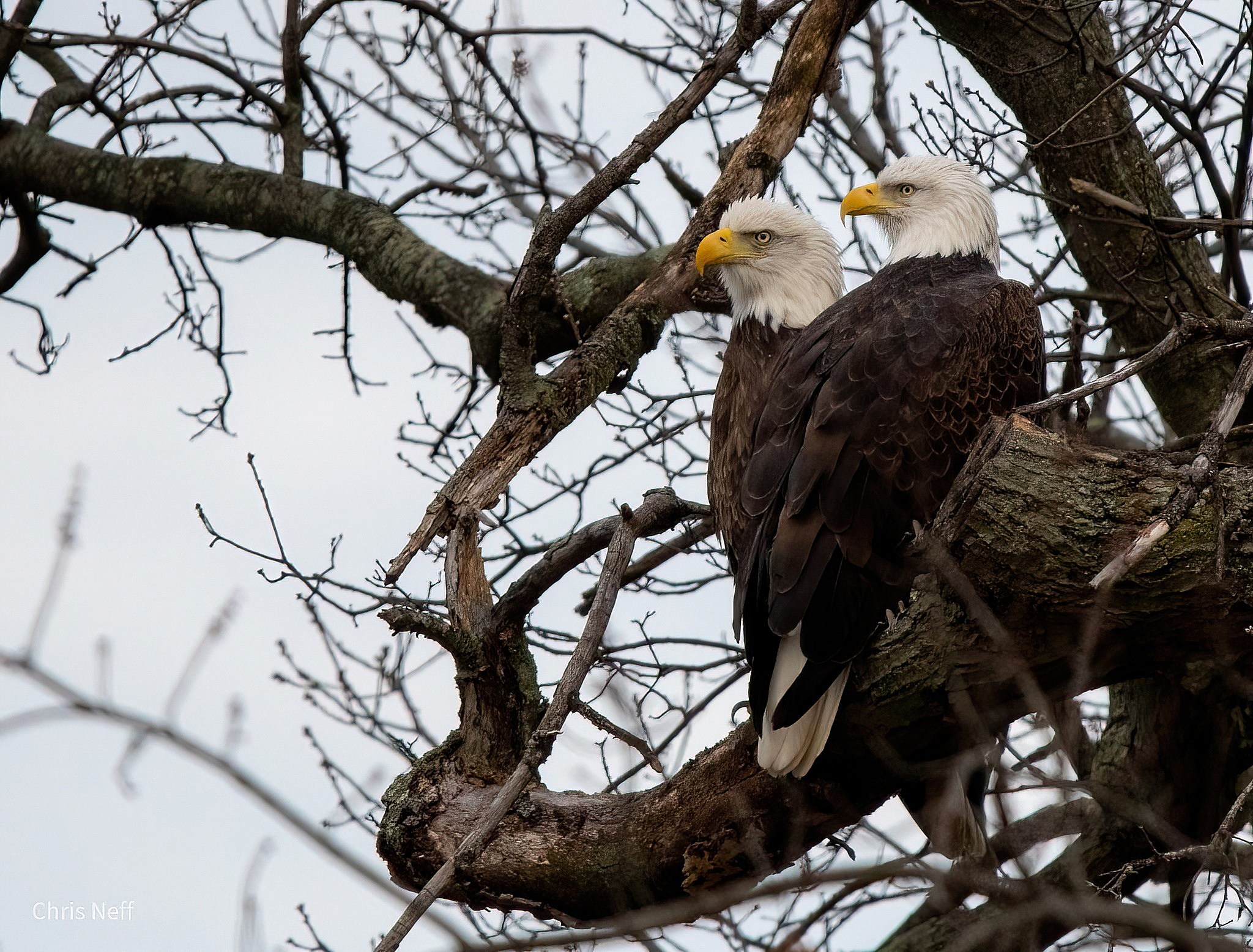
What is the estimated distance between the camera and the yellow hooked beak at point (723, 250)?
4.59 meters

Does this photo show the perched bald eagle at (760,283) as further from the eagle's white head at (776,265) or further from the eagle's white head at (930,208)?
the eagle's white head at (930,208)

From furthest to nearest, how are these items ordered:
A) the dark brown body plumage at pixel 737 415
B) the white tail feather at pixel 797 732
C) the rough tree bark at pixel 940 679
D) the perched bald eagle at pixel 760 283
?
the perched bald eagle at pixel 760 283
the dark brown body plumage at pixel 737 415
the white tail feather at pixel 797 732
the rough tree bark at pixel 940 679

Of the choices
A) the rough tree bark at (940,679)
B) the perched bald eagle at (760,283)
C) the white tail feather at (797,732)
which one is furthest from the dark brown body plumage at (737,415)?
the rough tree bark at (940,679)

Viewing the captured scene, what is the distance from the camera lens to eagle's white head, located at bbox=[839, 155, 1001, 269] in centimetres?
463

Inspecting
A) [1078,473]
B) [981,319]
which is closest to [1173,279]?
[981,319]

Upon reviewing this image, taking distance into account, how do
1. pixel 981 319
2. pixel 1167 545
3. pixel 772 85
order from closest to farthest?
1. pixel 1167 545
2. pixel 981 319
3. pixel 772 85

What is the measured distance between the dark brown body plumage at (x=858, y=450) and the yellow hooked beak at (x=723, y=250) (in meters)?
0.67

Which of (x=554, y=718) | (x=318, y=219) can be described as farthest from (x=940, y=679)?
(x=318, y=219)

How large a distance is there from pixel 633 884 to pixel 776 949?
1.58 meters

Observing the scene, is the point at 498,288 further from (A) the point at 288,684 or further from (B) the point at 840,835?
(B) the point at 840,835

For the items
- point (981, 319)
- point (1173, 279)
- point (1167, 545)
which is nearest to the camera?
point (1167, 545)

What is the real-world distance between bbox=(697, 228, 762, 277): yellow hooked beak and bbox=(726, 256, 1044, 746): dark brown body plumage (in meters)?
0.67

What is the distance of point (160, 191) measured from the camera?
5234 millimetres

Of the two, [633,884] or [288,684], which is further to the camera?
[288,684]
